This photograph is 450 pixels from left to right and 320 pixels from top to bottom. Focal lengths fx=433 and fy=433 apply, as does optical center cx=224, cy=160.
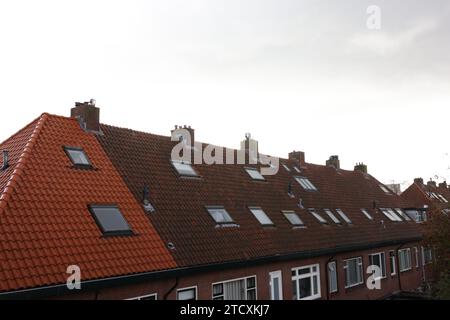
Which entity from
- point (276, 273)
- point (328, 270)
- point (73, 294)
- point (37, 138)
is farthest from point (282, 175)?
point (73, 294)

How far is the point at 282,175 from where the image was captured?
23.8 metres

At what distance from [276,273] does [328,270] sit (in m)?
Result: 4.01

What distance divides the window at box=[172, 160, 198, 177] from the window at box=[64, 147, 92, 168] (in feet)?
13.6

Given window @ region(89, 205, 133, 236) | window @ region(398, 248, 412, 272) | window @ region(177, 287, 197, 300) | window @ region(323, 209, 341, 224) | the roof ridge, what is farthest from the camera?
window @ region(398, 248, 412, 272)

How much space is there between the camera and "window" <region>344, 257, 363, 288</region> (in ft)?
68.6

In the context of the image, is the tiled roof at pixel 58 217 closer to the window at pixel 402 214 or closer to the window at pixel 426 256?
the window at pixel 402 214

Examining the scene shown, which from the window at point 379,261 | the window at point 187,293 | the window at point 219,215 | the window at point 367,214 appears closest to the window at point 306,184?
the window at point 367,214

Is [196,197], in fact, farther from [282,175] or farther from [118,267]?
[282,175]

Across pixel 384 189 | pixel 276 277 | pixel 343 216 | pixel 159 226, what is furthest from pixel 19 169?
pixel 384 189

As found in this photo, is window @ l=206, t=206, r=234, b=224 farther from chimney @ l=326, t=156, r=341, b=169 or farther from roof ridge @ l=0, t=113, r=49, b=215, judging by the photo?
chimney @ l=326, t=156, r=341, b=169

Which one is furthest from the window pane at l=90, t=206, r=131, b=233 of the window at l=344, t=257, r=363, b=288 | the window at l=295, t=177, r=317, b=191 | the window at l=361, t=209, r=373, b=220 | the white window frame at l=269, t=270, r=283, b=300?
the window at l=361, t=209, r=373, b=220

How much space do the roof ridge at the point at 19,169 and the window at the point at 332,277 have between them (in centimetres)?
1341

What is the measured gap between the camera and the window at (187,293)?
12.7m

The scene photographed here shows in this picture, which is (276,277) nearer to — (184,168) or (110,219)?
(184,168)
